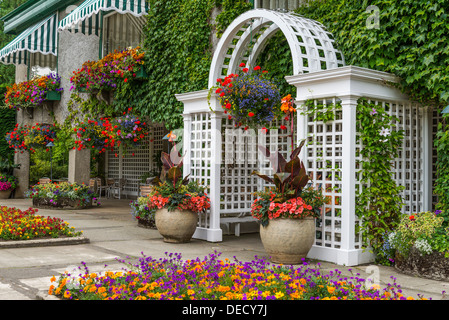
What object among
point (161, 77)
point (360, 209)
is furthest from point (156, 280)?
point (161, 77)

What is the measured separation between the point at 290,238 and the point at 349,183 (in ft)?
3.60

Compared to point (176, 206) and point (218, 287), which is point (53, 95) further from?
point (218, 287)

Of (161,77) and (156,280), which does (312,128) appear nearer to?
(156,280)

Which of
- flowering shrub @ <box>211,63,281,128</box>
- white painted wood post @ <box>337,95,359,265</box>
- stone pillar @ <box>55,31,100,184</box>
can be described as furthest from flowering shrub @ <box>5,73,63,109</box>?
white painted wood post @ <box>337,95,359,265</box>

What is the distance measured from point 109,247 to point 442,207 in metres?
5.01

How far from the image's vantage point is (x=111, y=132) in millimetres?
12547

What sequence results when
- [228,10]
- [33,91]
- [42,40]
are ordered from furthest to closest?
[42,40], [33,91], [228,10]

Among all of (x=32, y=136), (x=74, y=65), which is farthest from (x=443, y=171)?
(x=32, y=136)

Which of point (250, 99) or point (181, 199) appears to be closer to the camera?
point (250, 99)

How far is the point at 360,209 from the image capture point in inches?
262

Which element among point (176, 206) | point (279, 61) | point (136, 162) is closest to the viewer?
point (176, 206)

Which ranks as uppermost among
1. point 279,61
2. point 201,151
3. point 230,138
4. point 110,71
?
point 110,71

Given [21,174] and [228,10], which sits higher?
[228,10]

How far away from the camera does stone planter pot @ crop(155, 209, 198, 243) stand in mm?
8109
